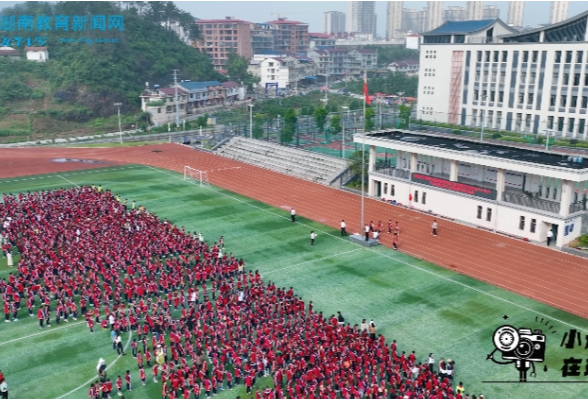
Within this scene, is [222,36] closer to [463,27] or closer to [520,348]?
[463,27]

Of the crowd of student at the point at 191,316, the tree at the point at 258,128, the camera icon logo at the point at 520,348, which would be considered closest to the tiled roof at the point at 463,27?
the tree at the point at 258,128

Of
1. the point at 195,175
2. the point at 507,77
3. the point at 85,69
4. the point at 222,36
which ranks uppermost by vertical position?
the point at 222,36

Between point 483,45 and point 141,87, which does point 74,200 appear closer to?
point 483,45

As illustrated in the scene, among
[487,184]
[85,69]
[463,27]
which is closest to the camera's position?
[487,184]

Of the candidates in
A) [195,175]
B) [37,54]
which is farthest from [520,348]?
[37,54]

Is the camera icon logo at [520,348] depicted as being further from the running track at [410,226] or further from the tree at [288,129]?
the tree at [288,129]

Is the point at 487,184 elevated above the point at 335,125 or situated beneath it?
situated beneath

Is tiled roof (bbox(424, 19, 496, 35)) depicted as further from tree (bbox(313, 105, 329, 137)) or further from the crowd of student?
the crowd of student
